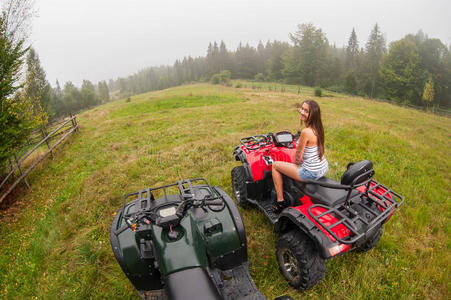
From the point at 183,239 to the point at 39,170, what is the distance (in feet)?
26.8

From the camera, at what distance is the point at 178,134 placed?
10.2 meters

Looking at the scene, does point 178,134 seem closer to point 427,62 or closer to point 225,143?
point 225,143

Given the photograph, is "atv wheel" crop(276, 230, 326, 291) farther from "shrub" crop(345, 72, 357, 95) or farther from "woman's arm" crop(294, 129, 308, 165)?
"shrub" crop(345, 72, 357, 95)

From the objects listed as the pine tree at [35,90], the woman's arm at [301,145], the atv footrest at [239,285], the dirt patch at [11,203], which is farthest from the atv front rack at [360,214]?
the pine tree at [35,90]

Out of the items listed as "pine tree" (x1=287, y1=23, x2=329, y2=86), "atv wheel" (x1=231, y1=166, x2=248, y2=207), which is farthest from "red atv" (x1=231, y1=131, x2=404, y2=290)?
"pine tree" (x1=287, y1=23, x2=329, y2=86)

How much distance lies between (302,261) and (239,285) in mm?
783

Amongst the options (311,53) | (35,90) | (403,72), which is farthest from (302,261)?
(311,53)

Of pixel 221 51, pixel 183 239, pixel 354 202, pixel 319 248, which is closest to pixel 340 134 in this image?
pixel 354 202

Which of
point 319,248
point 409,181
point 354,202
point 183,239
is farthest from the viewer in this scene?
point 409,181

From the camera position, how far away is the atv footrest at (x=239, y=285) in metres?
2.44

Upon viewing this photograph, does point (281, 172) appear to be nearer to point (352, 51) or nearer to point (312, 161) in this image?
point (312, 161)

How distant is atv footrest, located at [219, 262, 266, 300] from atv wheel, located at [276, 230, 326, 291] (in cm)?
57

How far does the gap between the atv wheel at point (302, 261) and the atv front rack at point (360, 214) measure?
1.20ft

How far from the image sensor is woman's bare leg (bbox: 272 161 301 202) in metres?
3.18
